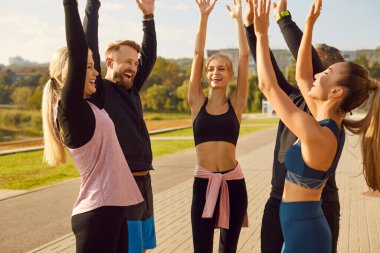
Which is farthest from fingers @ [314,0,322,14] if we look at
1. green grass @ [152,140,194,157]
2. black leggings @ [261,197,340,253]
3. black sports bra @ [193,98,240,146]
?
green grass @ [152,140,194,157]

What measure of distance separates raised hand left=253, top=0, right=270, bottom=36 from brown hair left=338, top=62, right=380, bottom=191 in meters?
0.49

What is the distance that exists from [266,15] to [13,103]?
2934 inches

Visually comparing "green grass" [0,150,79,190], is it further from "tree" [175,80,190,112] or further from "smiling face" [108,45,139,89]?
"tree" [175,80,190,112]

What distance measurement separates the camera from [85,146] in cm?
208

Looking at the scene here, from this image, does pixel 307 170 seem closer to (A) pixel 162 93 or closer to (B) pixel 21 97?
(A) pixel 162 93

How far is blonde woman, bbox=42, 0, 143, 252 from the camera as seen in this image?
1.99 m

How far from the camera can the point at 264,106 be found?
179 feet

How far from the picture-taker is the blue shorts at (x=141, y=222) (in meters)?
2.96

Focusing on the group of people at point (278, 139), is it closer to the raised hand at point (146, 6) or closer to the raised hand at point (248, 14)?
the raised hand at point (248, 14)

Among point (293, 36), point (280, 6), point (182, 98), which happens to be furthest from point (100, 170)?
point (182, 98)

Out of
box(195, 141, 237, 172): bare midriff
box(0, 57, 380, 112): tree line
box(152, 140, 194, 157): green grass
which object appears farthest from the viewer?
box(0, 57, 380, 112): tree line

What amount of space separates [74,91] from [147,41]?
1627mm

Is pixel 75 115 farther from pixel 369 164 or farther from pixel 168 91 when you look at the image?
pixel 168 91

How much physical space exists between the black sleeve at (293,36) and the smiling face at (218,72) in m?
0.82
